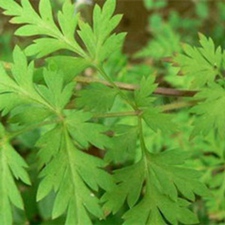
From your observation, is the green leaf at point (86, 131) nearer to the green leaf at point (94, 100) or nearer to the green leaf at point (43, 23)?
the green leaf at point (94, 100)

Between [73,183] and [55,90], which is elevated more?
[55,90]

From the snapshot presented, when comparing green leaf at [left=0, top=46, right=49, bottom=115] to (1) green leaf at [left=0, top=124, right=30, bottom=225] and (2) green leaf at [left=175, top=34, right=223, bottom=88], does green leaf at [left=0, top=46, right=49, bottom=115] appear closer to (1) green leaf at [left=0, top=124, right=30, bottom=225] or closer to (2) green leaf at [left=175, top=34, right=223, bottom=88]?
(1) green leaf at [left=0, top=124, right=30, bottom=225]

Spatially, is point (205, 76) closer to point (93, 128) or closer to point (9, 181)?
point (93, 128)

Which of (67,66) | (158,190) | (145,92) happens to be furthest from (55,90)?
(158,190)

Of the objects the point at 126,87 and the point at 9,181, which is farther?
the point at 126,87

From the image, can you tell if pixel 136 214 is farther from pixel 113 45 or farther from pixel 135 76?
pixel 135 76
